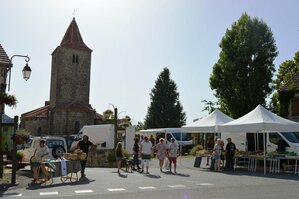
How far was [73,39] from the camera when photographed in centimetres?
5919

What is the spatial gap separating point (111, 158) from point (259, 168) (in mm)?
8843

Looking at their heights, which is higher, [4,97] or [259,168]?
[4,97]

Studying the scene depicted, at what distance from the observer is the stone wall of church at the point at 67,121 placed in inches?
2084

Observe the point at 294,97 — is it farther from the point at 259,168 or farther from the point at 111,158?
the point at 111,158

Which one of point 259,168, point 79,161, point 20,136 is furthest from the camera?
point 259,168

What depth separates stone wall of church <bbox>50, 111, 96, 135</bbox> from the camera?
174 ft

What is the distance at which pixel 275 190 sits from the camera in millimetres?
11055

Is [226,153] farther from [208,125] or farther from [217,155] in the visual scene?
[208,125]

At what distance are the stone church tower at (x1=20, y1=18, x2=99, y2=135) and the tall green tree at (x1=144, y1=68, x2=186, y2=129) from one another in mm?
9179

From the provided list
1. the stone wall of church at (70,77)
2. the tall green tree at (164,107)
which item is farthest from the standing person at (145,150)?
the tall green tree at (164,107)

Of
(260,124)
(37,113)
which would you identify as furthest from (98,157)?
(37,113)

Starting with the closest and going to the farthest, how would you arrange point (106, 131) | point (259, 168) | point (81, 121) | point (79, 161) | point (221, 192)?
point (221, 192), point (79, 161), point (259, 168), point (106, 131), point (81, 121)

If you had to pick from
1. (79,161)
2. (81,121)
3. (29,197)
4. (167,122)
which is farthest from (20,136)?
(167,122)

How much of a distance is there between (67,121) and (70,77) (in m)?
7.66
